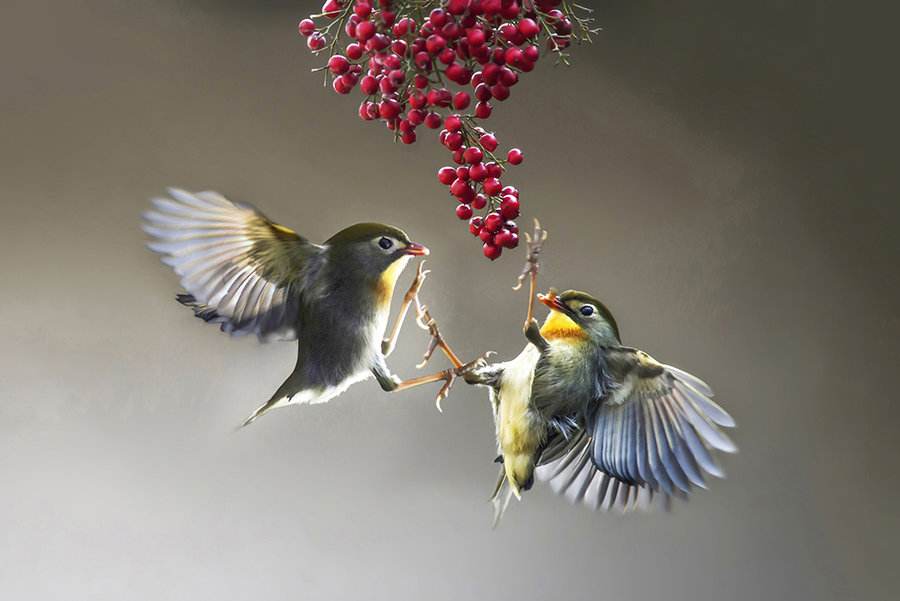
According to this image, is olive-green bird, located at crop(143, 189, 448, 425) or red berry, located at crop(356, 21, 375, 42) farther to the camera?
olive-green bird, located at crop(143, 189, 448, 425)

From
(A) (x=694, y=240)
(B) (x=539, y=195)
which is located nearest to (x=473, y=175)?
(B) (x=539, y=195)

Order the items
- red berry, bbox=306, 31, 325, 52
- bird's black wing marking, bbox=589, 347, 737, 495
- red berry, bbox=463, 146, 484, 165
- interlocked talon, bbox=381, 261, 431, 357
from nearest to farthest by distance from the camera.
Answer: red berry, bbox=306, 31, 325, 52 → red berry, bbox=463, 146, 484, 165 → bird's black wing marking, bbox=589, 347, 737, 495 → interlocked talon, bbox=381, 261, 431, 357

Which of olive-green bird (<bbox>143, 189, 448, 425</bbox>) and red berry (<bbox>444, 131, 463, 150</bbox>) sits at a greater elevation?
red berry (<bbox>444, 131, 463, 150</bbox>)

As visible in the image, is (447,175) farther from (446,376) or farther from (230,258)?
(446,376)

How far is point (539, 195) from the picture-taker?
67.6 inches

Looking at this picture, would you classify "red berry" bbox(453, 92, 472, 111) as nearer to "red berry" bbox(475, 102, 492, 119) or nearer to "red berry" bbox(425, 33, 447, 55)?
"red berry" bbox(475, 102, 492, 119)

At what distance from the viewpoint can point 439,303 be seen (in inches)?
64.1

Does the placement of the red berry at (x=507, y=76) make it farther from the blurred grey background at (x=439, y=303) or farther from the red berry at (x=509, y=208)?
the blurred grey background at (x=439, y=303)

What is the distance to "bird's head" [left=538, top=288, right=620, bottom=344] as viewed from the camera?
1.32 meters

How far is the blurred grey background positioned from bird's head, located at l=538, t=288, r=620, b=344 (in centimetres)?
23

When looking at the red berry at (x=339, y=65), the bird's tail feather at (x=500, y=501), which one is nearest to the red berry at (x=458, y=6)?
the red berry at (x=339, y=65)

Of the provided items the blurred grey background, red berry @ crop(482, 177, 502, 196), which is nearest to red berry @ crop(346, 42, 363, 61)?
red berry @ crop(482, 177, 502, 196)

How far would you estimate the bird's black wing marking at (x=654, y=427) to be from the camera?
1.26 metres

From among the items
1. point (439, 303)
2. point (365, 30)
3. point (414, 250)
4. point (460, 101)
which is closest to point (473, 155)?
point (460, 101)
